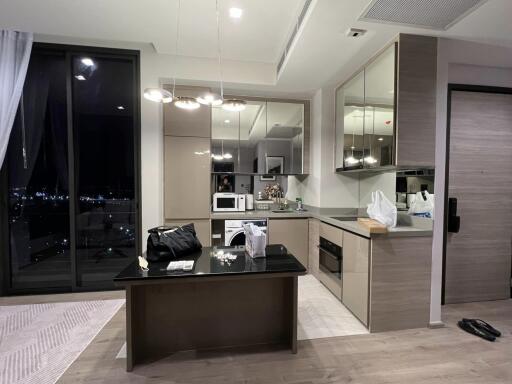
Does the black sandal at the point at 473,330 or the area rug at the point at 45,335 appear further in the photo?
the black sandal at the point at 473,330

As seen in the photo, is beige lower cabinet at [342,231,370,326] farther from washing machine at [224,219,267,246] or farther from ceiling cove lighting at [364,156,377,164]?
washing machine at [224,219,267,246]

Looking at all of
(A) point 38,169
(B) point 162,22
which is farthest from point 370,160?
(A) point 38,169

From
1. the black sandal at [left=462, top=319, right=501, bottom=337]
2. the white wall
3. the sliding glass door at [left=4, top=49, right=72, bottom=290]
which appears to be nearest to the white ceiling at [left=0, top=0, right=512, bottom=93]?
the white wall

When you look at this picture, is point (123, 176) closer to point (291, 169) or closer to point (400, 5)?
point (291, 169)

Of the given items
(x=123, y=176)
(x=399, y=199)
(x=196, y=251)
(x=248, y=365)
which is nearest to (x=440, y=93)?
(x=399, y=199)

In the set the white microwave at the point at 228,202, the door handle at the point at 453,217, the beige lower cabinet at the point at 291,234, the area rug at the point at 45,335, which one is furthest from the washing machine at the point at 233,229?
the door handle at the point at 453,217

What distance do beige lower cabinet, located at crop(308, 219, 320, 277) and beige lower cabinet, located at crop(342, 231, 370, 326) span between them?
0.71 meters

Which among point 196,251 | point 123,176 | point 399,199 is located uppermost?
point 123,176

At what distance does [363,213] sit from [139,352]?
2943 millimetres

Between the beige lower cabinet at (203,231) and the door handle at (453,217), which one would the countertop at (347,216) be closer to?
the beige lower cabinet at (203,231)

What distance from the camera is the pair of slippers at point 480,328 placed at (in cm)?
215

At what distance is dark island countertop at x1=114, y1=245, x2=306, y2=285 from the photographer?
5.10ft

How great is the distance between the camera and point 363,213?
3.41 metres

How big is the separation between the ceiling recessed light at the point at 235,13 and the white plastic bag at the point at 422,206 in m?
2.42
